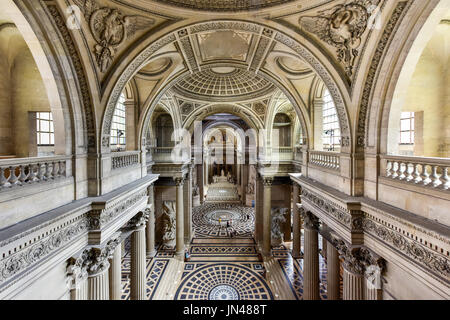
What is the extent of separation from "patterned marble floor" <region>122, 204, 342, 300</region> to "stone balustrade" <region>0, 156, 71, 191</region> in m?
8.75

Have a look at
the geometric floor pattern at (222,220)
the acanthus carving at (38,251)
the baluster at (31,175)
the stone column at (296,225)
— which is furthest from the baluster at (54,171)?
the geometric floor pattern at (222,220)

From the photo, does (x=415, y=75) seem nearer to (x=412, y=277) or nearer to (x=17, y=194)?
(x=412, y=277)

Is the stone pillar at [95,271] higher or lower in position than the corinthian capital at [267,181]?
lower

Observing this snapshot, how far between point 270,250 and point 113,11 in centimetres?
1460

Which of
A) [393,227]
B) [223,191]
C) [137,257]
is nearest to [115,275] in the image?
[137,257]

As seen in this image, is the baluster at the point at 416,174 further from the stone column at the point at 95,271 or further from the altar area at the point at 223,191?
the altar area at the point at 223,191

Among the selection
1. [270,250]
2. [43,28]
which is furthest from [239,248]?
[43,28]

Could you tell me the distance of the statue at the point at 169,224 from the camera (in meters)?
15.7

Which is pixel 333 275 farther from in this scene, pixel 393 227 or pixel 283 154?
pixel 283 154

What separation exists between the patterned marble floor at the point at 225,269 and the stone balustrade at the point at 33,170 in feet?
28.7

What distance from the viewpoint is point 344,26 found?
17.4 feet

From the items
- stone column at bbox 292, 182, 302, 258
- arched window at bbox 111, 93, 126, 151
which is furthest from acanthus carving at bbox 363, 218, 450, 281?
arched window at bbox 111, 93, 126, 151

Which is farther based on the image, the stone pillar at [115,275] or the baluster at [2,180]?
the stone pillar at [115,275]

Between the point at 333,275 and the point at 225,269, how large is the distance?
294 inches
